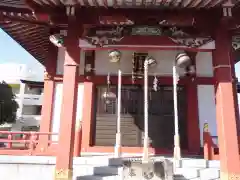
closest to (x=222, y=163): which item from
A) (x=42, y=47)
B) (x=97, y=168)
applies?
(x=97, y=168)

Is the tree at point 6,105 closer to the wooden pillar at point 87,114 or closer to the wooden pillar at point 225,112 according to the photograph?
the wooden pillar at point 87,114

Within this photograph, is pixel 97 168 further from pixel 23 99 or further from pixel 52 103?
pixel 23 99

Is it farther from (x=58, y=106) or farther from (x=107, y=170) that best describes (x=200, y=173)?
(x=58, y=106)

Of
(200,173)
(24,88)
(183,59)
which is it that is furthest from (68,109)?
(24,88)

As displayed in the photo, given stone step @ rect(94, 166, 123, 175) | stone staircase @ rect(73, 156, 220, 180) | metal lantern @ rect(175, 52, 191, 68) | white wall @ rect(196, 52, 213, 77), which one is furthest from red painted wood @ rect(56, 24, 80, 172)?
white wall @ rect(196, 52, 213, 77)

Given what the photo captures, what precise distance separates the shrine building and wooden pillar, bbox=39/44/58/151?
44 millimetres

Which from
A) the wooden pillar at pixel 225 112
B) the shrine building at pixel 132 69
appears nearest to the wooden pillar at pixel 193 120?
the shrine building at pixel 132 69

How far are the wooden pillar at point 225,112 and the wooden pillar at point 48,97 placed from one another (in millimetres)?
6956

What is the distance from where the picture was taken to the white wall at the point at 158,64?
438 inches

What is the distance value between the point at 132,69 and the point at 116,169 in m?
5.07

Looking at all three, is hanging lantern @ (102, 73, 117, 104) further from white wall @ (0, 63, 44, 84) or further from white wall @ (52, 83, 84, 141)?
white wall @ (0, 63, 44, 84)

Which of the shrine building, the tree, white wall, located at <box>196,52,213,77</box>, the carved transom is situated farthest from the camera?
the tree

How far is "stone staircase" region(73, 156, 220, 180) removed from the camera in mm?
7312

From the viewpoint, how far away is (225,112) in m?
7.03
